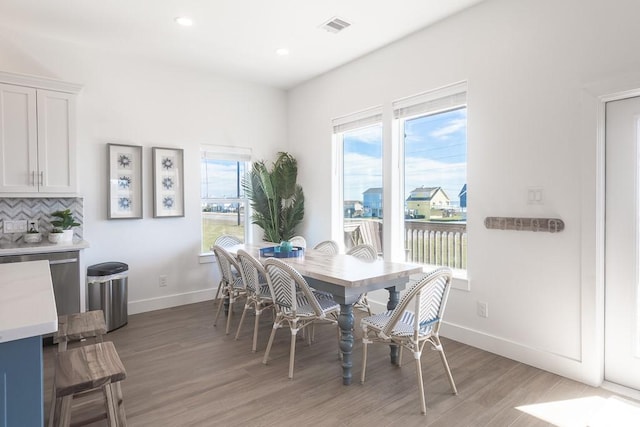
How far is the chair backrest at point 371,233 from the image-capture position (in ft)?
14.5

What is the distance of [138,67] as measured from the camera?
14.4 feet

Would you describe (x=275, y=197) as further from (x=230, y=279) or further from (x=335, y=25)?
(x=335, y=25)

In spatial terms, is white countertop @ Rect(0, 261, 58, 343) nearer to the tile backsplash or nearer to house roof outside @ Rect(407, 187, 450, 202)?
the tile backsplash

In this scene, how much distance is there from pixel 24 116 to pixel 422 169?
3.93 metres

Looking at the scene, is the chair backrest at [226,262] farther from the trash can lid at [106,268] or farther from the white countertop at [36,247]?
the white countertop at [36,247]

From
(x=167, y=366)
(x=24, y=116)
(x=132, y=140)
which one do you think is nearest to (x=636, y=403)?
(x=167, y=366)

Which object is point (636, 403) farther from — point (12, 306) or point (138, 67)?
point (138, 67)

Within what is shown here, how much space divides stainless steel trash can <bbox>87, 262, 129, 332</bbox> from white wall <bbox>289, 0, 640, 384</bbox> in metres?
3.39

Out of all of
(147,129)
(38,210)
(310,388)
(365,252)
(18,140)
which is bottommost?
(310,388)

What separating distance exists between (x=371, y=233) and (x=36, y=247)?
A: 3414mm

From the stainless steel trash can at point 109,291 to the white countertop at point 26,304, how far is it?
66.4 inches

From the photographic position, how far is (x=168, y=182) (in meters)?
4.58

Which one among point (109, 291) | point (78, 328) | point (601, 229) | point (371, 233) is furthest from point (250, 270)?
point (601, 229)

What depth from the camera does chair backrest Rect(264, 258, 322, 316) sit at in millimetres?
2613
